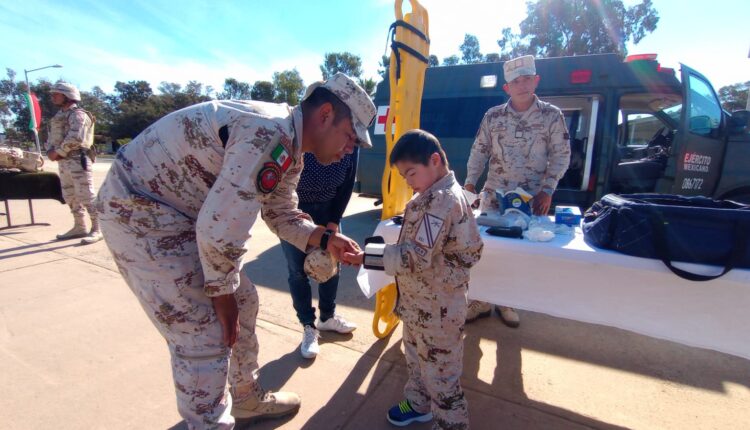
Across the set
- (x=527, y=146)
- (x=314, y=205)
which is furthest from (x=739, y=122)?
(x=314, y=205)

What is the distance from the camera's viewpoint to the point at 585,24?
23.1m

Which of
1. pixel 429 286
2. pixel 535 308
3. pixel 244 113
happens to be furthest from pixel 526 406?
pixel 244 113

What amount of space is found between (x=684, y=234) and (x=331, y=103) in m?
1.62

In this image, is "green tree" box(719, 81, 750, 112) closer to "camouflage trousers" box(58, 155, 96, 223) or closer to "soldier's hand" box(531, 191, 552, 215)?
"soldier's hand" box(531, 191, 552, 215)

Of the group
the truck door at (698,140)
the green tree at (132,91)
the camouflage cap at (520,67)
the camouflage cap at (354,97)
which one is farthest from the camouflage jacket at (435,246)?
the green tree at (132,91)

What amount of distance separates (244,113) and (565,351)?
8.14ft

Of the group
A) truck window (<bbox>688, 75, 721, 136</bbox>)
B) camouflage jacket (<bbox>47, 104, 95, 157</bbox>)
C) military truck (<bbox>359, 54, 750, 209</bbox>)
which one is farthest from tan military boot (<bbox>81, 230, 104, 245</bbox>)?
truck window (<bbox>688, 75, 721, 136</bbox>)

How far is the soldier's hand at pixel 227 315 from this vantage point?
1.19 metres

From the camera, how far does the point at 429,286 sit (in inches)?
60.1

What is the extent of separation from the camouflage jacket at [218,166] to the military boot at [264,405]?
90cm

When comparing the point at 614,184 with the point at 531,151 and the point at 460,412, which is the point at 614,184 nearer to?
the point at 531,151

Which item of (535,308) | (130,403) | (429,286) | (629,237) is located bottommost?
(130,403)

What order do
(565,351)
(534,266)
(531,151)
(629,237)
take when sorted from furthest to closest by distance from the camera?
1. (531,151)
2. (565,351)
3. (534,266)
4. (629,237)

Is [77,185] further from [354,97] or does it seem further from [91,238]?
[354,97]
